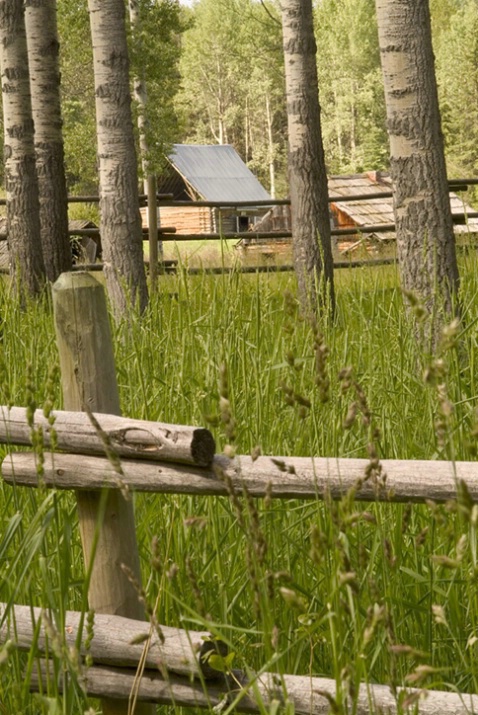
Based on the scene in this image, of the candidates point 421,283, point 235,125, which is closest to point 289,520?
point 421,283

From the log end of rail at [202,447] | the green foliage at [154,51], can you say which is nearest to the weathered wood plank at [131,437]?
the log end of rail at [202,447]

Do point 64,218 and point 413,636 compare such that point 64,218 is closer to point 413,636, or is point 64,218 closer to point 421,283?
point 421,283

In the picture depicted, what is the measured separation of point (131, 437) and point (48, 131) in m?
7.54

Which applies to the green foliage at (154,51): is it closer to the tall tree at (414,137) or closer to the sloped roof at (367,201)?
the sloped roof at (367,201)

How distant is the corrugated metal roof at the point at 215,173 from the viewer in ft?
153

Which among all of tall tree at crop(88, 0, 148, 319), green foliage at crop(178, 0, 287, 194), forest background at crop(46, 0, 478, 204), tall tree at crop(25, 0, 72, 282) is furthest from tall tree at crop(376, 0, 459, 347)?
green foliage at crop(178, 0, 287, 194)

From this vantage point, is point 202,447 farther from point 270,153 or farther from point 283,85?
point 283,85

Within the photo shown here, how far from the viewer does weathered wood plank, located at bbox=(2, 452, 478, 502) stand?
78.9 inches

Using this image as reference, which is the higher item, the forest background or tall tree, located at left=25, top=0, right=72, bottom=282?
the forest background

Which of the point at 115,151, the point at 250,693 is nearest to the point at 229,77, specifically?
the point at 115,151

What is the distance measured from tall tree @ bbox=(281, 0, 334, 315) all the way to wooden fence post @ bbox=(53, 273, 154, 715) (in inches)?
224

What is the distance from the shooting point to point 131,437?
219 centimetres

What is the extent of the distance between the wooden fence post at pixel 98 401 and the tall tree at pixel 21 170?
6.23 metres

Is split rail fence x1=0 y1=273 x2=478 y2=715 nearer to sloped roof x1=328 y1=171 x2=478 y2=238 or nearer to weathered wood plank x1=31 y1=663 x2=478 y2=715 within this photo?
weathered wood plank x1=31 y1=663 x2=478 y2=715
